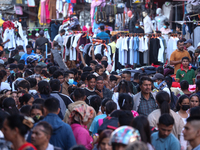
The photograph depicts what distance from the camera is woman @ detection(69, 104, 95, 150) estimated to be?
3924 mm

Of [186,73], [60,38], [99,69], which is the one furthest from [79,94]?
[60,38]

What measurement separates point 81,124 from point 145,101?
1461 millimetres

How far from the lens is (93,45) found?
11602 mm

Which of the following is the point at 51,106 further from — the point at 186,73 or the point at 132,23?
the point at 132,23

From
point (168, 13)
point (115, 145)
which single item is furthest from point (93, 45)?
point (115, 145)

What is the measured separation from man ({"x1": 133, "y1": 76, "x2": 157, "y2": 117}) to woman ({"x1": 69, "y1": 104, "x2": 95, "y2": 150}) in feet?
3.74

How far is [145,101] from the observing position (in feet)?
17.0

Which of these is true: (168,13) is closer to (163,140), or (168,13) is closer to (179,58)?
(179,58)

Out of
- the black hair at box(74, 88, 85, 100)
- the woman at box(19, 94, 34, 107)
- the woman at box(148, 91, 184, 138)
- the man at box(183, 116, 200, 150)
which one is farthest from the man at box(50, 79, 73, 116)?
the man at box(183, 116, 200, 150)

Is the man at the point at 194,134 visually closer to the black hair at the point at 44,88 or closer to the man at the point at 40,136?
the man at the point at 40,136

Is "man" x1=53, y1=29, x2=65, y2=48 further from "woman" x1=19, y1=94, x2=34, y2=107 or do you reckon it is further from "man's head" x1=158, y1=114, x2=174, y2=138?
"man's head" x1=158, y1=114, x2=174, y2=138

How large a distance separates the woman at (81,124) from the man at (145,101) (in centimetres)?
114

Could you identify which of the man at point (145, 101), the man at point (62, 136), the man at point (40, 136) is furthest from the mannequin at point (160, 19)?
the man at point (40, 136)

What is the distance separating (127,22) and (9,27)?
5975mm
